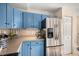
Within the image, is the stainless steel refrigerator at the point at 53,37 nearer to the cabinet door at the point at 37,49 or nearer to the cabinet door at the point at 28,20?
the cabinet door at the point at 37,49

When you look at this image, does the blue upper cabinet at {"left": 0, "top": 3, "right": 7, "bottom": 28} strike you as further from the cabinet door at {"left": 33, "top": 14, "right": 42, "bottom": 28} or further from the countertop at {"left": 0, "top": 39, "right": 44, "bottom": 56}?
the cabinet door at {"left": 33, "top": 14, "right": 42, "bottom": 28}

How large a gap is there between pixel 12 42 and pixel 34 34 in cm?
30

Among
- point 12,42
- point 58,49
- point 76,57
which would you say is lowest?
point 76,57

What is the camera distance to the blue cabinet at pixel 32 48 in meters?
1.50

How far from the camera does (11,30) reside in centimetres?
149

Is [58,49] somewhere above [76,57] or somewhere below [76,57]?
above

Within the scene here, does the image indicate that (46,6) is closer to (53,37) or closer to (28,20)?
(28,20)

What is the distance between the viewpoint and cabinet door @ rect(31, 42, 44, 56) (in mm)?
1513

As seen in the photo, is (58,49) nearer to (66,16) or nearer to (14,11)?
(66,16)

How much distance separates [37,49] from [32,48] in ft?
0.22

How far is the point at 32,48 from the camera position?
1517 mm

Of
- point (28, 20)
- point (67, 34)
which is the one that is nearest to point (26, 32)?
point (28, 20)

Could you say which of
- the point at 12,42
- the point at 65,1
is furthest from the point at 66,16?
the point at 12,42

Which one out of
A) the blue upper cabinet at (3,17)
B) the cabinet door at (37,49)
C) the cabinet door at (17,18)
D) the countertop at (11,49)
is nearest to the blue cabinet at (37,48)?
the cabinet door at (37,49)
